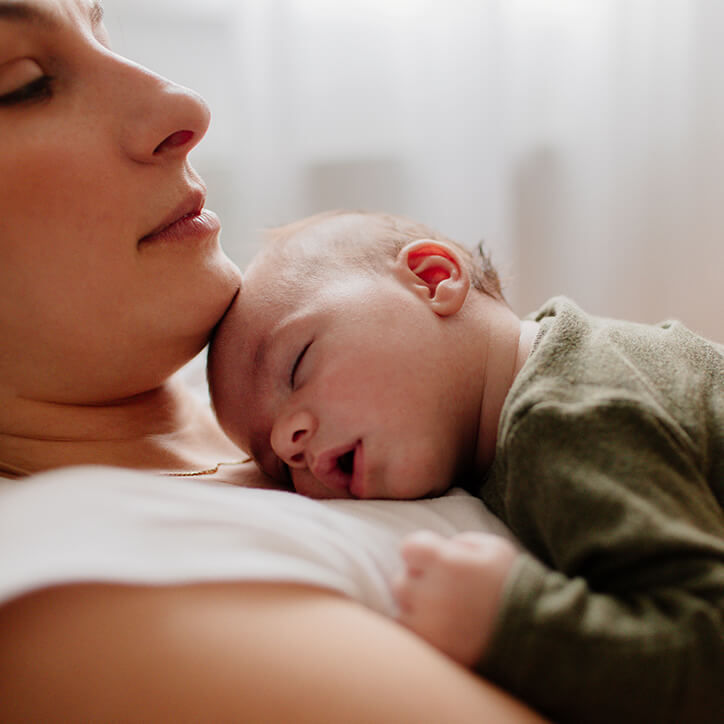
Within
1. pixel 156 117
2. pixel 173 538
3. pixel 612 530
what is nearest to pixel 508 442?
pixel 612 530

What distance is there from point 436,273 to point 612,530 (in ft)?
1.59

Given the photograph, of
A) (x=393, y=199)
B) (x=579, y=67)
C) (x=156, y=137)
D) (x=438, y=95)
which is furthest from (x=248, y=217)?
(x=156, y=137)

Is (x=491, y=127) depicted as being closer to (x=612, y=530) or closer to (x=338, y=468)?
(x=338, y=468)

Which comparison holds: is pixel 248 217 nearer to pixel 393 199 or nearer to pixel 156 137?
pixel 393 199

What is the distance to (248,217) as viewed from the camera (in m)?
2.17

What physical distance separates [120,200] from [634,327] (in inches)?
25.9

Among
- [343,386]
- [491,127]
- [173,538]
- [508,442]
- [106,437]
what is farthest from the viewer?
[491,127]

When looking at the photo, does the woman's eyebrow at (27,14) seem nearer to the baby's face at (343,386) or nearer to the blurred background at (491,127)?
the baby's face at (343,386)

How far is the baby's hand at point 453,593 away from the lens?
0.65 metres

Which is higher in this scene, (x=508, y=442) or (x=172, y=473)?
(x=508, y=442)

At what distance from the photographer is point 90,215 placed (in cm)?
89

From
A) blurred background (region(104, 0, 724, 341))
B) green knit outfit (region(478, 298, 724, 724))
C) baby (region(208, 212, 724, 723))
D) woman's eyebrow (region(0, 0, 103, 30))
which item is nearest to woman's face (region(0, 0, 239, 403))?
woman's eyebrow (region(0, 0, 103, 30))

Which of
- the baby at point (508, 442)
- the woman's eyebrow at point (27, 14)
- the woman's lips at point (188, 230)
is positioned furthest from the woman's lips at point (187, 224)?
the woman's eyebrow at point (27, 14)

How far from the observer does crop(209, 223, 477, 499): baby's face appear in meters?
0.90
